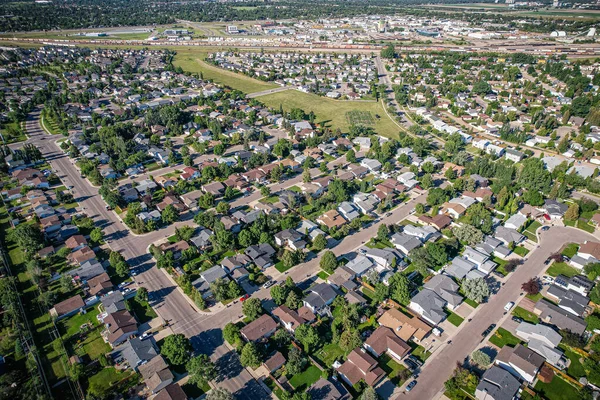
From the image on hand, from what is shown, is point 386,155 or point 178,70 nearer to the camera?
point 386,155

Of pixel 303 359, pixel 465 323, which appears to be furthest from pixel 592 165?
pixel 303 359

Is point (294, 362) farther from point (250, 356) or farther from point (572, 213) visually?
point (572, 213)

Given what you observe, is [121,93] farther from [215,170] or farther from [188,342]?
[188,342]

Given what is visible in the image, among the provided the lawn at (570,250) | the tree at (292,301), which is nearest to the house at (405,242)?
the tree at (292,301)

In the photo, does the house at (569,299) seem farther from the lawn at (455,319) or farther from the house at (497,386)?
the house at (497,386)

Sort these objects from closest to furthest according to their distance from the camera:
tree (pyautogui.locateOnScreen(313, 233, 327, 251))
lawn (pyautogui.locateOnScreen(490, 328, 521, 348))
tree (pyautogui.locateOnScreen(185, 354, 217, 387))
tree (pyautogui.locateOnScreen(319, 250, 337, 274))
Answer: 1. tree (pyautogui.locateOnScreen(185, 354, 217, 387))
2. lawn (pyautogui.locateOnScreen(490, 328, 521, 348))
3. tree (pyautogui.locateOnScreen(319, 250, 337, 274))
4. tree (pyautogui.locateOnScreen(313, 233, 327, 251))

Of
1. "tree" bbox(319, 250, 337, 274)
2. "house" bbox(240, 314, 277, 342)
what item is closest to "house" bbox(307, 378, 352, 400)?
"house" bbox(240, 314, 277, 342)

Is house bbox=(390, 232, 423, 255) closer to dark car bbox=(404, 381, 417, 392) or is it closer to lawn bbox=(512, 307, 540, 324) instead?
lawn bbox=(512, 307, 540, 324)
